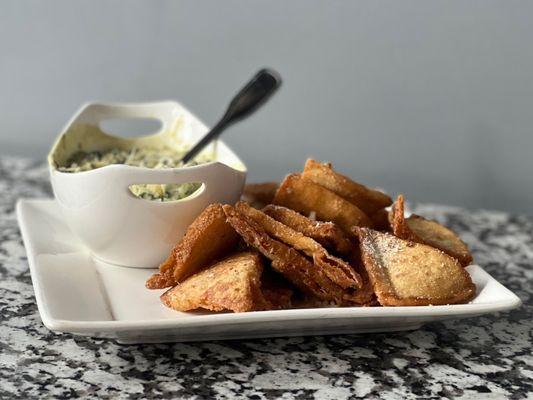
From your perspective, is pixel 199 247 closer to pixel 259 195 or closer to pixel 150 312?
pixel 150 312

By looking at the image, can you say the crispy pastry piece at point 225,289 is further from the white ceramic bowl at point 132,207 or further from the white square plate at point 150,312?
the white ceramic bowl at point 132,207

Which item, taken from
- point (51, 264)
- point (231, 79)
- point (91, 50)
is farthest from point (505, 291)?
point (91, 50)

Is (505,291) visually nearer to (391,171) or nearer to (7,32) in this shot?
(391,171)

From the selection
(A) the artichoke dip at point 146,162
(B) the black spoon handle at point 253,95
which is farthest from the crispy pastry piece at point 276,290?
(B) the black spoon handle at point 253,95

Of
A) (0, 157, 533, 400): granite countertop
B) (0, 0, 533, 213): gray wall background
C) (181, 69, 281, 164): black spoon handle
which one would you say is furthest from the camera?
(0, 0, 533, 213): gray wall background

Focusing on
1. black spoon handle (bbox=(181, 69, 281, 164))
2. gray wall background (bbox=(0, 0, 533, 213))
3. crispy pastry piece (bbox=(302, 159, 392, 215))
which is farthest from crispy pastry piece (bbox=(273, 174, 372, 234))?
gray wall background (bbox=(0, 0, 533, 213))

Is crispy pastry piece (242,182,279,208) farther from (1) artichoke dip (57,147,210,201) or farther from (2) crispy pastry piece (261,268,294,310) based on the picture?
(2) crispy pastry piece (261,268,294,310)
